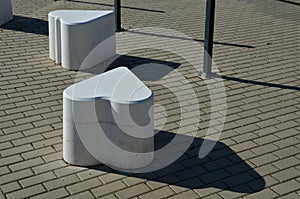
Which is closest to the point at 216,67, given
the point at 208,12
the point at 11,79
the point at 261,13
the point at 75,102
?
the point at 208,12

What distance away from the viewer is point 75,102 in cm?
497

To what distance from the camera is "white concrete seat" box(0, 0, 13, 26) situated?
10.6 m

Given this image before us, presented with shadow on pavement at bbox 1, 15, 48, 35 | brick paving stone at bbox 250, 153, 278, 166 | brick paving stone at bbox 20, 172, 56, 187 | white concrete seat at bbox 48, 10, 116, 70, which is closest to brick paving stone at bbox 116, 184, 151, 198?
brick paving stone at bbox 20, 172, 56, 187

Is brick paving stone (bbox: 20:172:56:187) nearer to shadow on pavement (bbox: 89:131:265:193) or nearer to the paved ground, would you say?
the paved ground

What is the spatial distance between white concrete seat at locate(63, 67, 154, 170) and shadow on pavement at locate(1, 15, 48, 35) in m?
5.47

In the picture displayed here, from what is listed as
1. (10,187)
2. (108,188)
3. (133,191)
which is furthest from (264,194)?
(10,187)

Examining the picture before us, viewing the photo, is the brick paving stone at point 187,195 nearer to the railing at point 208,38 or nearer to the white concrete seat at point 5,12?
the railing at point 208,38

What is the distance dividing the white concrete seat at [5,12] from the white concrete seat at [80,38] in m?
2.77

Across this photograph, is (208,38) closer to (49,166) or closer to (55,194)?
(49,166)

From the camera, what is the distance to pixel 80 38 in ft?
25.9

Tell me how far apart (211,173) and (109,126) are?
44.1 inches

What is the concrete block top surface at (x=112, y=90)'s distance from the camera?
16.3ft

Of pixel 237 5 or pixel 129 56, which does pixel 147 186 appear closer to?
pixel 129 56

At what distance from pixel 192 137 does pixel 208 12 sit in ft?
8.16
